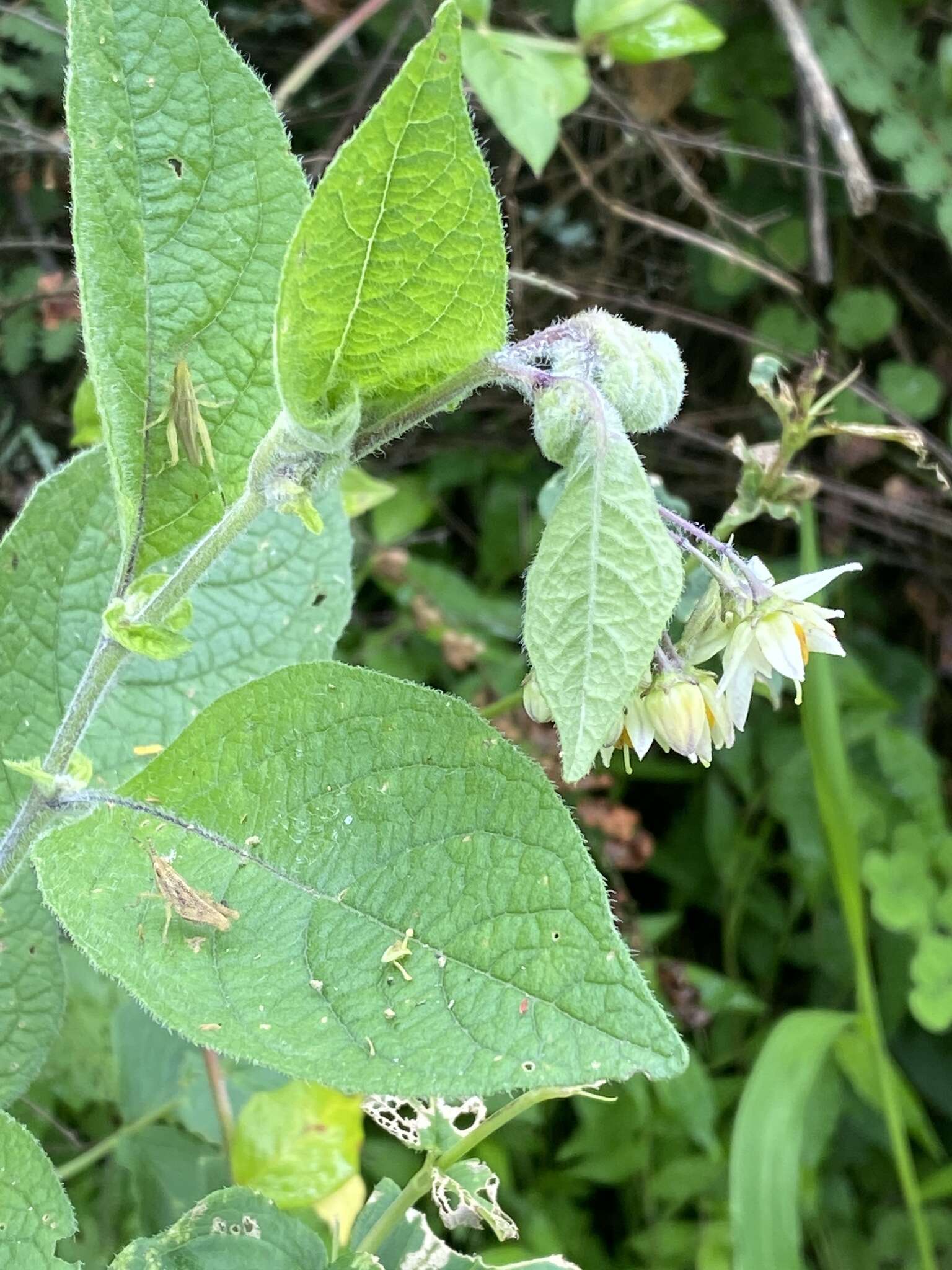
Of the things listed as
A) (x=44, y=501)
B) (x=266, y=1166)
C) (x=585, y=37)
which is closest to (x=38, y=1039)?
(x=266, y=1166)

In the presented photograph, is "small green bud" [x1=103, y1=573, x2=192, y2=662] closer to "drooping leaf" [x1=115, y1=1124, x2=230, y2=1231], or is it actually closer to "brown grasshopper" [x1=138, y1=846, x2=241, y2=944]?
"brown grasshopper" [x1=138, y1=846, x2=241, y2=944]

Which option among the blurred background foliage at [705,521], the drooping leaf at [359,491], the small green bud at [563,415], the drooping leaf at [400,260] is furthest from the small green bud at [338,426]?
the blurred background foliage at [705,521]

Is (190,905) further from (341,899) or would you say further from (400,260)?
(400,260)

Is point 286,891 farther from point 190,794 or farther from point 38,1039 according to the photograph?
point 38,1039

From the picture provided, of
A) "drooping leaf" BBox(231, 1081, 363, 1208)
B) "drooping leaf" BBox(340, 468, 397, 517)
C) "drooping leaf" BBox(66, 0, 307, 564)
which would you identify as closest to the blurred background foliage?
"drooping leaf" BBox(231, 1081, 363, 1208)

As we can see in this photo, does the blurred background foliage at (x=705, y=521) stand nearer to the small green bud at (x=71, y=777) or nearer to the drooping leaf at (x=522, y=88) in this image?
the drooping leaf at (x=522, y=88)
